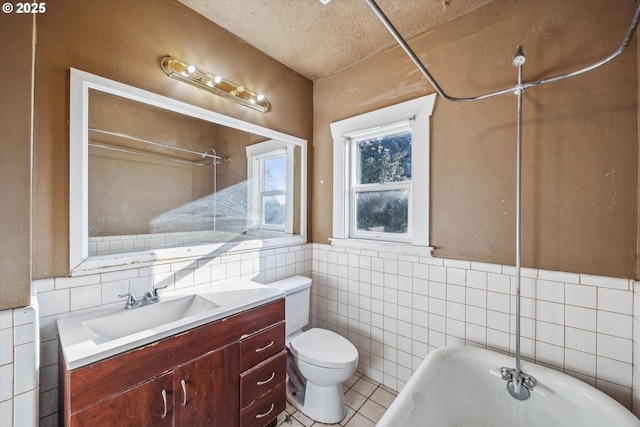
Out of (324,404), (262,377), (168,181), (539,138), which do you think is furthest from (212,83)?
(324,404)

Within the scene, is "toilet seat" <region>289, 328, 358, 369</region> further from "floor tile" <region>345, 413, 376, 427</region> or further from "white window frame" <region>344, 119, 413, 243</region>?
"white window frame" <region>344, 119, 413, 243</region>

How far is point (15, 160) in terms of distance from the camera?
3.00 feet

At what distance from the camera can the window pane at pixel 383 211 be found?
6.32 feet

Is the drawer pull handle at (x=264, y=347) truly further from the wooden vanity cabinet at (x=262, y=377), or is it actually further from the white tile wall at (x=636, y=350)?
the white tile wall at (x=636, y=350)

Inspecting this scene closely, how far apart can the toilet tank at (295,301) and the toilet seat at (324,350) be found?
0.40 ft

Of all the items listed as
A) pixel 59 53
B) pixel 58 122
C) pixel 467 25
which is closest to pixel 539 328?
pixel 467 25

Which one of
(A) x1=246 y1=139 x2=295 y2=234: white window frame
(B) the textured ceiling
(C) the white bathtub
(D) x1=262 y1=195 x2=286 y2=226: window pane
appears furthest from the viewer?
(D) x1=262 y1=195 x2=286 y2=226: window pane

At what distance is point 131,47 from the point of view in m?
1.37

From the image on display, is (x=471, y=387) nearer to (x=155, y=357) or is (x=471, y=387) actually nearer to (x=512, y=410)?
(x=512, y=410)

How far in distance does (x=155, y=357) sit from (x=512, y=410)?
1.70 m

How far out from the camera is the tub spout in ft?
4.06

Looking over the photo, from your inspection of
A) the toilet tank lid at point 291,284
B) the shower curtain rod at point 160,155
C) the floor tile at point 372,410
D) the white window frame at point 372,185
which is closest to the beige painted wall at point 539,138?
the white window frame at point 372,185

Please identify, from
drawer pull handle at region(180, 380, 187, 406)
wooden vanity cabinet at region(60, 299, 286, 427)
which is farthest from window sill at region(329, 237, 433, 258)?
drawer pull handle at region(180, 380, 187, 406)

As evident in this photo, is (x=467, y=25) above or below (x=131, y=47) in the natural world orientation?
above
